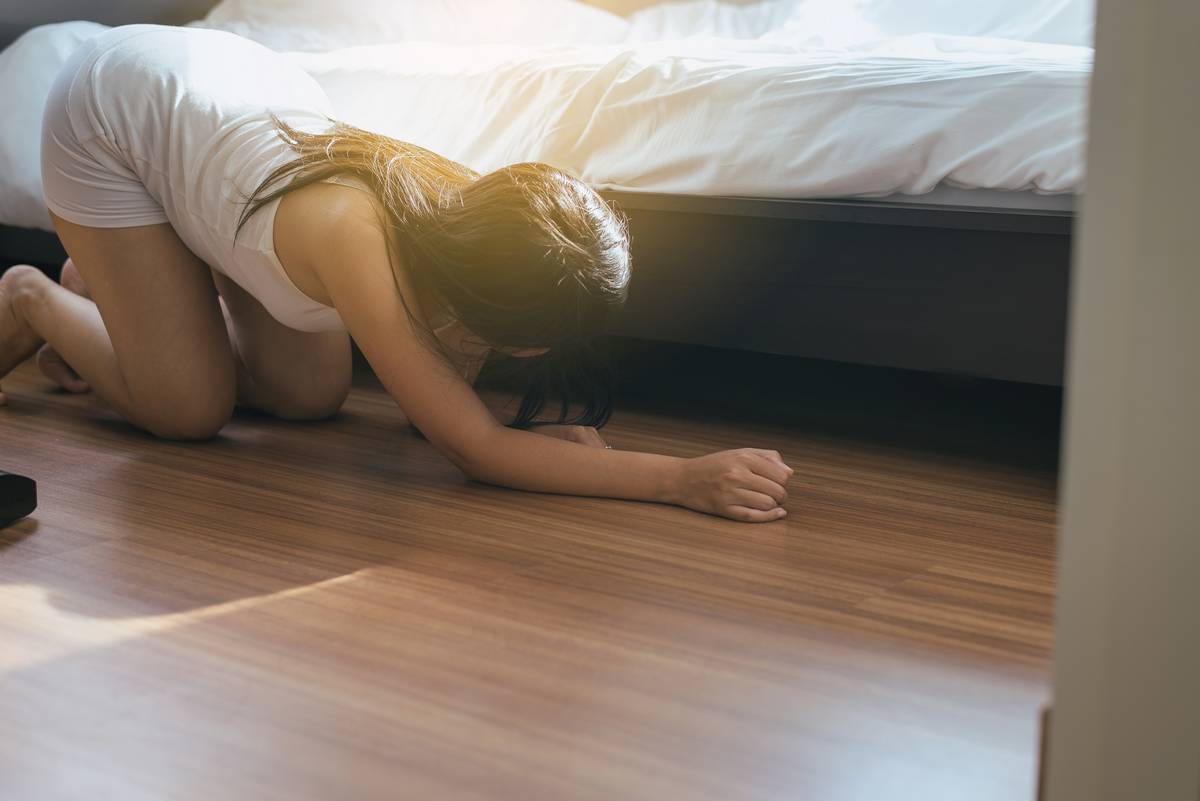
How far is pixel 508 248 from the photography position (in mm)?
1211

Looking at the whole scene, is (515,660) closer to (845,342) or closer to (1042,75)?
(845,342)

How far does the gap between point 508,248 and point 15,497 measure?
0.57 m

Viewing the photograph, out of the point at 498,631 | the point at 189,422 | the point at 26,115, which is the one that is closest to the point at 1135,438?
the point at 498,631

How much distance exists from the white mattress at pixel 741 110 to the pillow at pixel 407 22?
1.63 feet

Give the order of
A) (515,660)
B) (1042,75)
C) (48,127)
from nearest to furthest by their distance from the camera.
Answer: (515,660)
(1042,75)
(48,127)

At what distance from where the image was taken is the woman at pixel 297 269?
1236 mm

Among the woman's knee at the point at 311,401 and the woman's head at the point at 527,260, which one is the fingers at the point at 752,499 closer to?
the woman's head at the point at 527,260

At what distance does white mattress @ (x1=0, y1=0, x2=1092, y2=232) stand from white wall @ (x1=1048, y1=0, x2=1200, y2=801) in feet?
2.38

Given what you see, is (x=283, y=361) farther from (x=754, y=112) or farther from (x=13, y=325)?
(x=754, y=112)

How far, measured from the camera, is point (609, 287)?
4.06 feet

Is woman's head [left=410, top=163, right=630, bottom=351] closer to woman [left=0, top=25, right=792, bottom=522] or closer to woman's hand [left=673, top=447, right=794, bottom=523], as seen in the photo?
woman [left=0, top=25, right=792, bottom=522]

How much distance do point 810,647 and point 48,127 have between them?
1182 mm

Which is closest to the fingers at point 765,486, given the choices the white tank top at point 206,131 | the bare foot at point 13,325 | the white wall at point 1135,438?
the white tank top at point 206,131

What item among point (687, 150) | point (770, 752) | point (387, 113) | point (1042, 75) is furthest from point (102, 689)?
point (387, 113)
